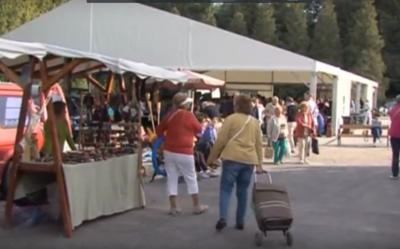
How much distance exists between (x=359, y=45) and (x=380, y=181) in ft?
180

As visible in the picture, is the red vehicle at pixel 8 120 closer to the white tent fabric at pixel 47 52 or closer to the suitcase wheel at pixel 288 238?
the white tent fabric at pixel 47 52

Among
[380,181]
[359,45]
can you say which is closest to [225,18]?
[359,45]

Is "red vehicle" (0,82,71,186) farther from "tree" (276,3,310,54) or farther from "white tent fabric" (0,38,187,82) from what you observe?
"tree" (276,3,310,54)

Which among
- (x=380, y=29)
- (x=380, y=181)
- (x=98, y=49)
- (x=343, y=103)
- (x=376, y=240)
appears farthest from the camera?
(x=380, y=29)

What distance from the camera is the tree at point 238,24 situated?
2837 inches

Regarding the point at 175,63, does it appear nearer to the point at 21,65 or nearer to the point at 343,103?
the point at 343,103

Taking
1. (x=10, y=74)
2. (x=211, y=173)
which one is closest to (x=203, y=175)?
(x=211, y=173)

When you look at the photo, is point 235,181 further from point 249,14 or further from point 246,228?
point 249,14

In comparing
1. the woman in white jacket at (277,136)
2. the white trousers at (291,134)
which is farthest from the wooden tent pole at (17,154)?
the white trousers at (291,134)

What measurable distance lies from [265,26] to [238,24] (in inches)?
119

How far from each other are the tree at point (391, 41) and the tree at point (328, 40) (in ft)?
27.5

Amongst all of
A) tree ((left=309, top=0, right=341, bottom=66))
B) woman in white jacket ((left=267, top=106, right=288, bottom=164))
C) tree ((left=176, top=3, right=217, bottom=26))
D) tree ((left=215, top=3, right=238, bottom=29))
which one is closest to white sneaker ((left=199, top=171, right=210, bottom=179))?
woman in white jacket ((left=267, top=106, right=288, bottom=164))

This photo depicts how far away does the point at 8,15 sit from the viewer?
3644 cm

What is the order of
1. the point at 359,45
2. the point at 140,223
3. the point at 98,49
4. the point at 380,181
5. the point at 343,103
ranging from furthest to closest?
the point at 359,45, the point at 343,103, the point at 98,49, the point at 380,181, the point at 140,223
